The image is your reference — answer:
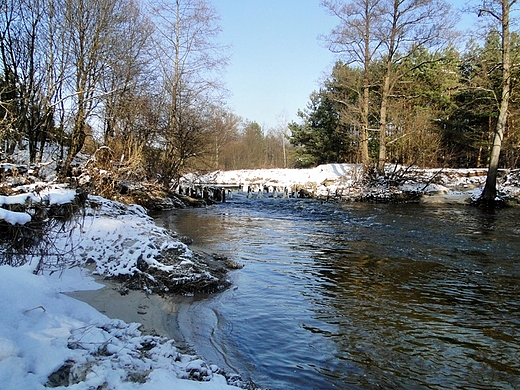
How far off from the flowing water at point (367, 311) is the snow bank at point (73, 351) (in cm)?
70

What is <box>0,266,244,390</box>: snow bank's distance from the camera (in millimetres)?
2344

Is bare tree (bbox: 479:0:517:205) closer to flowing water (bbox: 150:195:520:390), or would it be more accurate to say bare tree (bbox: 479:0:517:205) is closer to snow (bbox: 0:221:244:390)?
flowing water (bbox: 150:195:520:390)

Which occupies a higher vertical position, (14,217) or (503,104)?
(503,104)

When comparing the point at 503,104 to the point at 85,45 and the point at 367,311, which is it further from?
the point at 85,45

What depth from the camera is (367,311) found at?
4.69m

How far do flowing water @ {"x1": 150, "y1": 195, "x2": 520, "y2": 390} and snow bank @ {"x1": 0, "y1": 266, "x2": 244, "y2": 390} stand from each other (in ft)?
2.30

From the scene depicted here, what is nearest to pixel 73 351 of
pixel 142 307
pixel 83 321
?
pixel 83 321

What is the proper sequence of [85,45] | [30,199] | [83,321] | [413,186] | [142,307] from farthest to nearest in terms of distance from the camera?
[413,186], [85,45], [142,307], [83,321], [30,199]

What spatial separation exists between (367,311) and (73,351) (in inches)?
132

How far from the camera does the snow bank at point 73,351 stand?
92.3 inches

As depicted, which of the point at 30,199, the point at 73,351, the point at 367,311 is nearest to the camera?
the point at 73,351

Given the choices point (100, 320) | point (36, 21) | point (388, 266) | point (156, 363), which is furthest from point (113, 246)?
point (36, 21)

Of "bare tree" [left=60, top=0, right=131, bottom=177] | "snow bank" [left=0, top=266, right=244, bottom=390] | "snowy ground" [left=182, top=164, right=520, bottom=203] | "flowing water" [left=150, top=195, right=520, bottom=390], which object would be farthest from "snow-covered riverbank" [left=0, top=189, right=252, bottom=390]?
"snowy ground" [left=182, top=164, right=520, bottom=203]

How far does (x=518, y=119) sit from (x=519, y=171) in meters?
5.01
